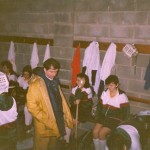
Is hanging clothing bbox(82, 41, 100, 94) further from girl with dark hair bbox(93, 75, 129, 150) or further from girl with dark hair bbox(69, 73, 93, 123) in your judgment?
girl with dark hair bbox(93, 75, 129, 150)

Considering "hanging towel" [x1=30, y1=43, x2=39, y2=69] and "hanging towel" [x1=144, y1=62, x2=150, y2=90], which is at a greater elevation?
"hanging towel" [x1=30, y1=43, x2=39, y2=69]

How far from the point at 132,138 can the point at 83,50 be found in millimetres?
3031

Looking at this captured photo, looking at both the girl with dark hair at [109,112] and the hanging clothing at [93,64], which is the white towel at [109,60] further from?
the girl with dark hair at [109,112]

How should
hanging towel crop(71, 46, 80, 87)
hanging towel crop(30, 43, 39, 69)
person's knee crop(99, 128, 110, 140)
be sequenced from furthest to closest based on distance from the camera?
hanging towel crop(30, 43, 39, 69)
hanging towel crop(71, 46, 80, 87)
person's knee crop(99, 128, 110, 140)

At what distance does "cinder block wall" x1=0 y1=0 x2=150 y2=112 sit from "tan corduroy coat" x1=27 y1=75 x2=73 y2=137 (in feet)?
7.63

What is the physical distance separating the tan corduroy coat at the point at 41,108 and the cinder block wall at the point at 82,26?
2.33 m

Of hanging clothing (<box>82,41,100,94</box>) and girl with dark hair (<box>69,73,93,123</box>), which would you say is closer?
girl with dark hair (<box>69,73,93,123</box>)

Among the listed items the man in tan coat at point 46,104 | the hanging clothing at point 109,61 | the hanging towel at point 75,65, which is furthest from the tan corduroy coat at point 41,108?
the hanging towel at point 75,65

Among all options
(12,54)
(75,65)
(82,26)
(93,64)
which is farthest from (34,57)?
(93,64)

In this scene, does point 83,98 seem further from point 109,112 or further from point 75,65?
point 75,65

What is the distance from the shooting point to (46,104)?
4.63 metres

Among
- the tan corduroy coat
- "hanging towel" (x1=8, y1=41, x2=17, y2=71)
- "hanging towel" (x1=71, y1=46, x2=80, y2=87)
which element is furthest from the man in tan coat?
"hanging towel" (x1=8, y1=41, x2=17, y2=71)

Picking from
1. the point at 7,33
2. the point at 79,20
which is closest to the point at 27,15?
the point at 7,33

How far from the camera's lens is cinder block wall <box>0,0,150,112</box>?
597 cm
